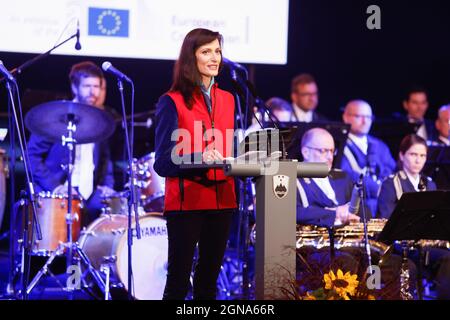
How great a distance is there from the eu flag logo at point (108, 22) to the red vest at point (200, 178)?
277cm

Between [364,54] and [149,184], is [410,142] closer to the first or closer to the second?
[149,184]

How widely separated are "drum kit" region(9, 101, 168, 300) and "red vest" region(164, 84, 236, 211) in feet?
5.90

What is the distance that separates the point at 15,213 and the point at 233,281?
1894 millimetres

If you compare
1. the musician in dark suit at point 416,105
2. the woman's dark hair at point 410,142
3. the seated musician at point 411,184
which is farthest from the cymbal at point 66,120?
the musician in dark suit at point 416,105

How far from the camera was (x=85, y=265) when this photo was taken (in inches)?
225

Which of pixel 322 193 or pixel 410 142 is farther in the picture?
pixel 410 142

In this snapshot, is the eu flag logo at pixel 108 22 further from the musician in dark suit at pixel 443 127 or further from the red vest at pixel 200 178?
the musician in dark suit at pixel 443 127

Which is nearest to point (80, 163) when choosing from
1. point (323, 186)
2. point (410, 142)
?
point (323, 186)

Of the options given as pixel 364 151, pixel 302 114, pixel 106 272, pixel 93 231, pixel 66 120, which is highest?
pixel 302 114

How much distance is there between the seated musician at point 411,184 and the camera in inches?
233

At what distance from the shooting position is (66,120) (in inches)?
220

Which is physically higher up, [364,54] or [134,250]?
[364,54]

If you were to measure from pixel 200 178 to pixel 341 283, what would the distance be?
918 mm
